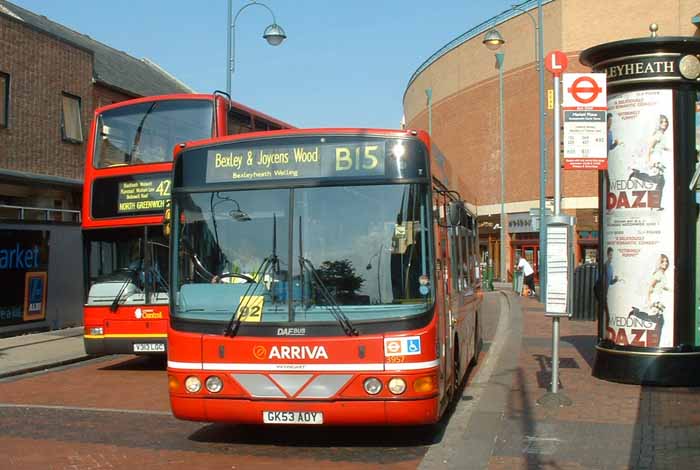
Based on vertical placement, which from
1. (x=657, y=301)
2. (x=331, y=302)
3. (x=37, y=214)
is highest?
(x=37, y=214)

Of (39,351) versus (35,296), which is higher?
(35,296)

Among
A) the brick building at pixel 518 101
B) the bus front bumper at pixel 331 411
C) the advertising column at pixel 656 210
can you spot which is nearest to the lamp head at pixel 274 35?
the advertising column at pixel 656 210

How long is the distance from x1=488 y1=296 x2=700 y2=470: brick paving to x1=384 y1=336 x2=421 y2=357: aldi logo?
3.61 feet

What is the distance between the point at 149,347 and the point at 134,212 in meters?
2.07

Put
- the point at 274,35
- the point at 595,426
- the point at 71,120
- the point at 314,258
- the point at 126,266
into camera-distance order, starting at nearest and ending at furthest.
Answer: the point at 314,258 → the point at 595,426 → the point at 126,266 → the point at 274,35 → the point at 71,120

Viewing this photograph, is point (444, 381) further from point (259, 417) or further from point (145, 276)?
point (145, 276)

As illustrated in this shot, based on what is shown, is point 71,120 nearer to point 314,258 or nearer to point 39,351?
point 39,351

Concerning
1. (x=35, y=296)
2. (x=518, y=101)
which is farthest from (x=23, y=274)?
(x=518, y=101)

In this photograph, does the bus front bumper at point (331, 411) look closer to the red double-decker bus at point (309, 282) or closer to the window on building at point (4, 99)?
the red double-decker bus at point (309, 282)

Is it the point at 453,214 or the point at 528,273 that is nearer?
the point at 453,214

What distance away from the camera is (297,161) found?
743cm

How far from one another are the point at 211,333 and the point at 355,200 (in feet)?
5.54

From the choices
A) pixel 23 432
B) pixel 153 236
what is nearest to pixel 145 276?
pixel 153 236

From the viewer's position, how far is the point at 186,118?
12.6 metres
